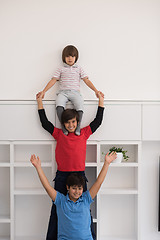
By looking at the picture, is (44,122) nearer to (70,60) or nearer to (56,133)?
(56,133)

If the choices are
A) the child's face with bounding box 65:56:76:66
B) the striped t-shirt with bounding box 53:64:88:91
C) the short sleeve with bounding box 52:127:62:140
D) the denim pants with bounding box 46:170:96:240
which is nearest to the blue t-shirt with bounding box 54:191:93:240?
the denim pants with bounding box 46:170:96:240

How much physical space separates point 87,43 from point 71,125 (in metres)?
0.81

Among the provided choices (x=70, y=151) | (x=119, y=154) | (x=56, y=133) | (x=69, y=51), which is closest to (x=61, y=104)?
(x=56, y=133)

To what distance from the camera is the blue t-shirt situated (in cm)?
197

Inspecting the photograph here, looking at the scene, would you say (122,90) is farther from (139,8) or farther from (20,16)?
(20,16)

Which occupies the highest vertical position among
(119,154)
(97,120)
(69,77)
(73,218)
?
(69,77)

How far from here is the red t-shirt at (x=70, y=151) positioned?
2.18 meters

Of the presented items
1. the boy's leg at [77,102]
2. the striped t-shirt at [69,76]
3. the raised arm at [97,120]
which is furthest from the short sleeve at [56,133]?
the striped t-shirt at [69,76]

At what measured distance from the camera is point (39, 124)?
230 centimetres

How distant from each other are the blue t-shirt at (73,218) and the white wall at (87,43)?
929 mm

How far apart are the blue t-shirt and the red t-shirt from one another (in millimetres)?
235

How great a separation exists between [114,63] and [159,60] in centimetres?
40

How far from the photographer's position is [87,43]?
2539 mm

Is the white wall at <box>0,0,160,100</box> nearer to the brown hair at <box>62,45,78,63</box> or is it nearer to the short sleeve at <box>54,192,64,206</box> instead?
the brown hair at <box>62,45,78,63</box>
